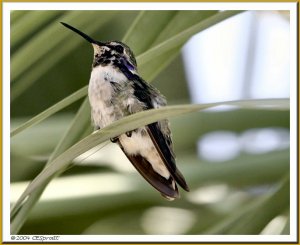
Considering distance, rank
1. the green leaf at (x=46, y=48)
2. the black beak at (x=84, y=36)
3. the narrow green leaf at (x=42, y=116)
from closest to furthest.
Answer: the narrow green leaf at (x=42, y=116)
the green leaf at (x=46, y=48)
the black beak at (x=84, y=36)

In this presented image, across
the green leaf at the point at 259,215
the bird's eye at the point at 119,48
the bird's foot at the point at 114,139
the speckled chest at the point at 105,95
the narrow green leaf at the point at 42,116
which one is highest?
the bird's eye at the point at 119,48

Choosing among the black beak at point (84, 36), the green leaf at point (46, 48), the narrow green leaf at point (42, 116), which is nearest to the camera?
the narrow green leaf at point (42, 116)

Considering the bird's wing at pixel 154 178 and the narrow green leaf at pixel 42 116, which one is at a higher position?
the bird's wing at pixel 154 178

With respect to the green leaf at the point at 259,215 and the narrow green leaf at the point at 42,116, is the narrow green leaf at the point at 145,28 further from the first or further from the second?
the green leaf at the point at 259,215

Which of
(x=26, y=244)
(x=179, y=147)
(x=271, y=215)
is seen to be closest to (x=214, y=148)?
(x=179, y=147)

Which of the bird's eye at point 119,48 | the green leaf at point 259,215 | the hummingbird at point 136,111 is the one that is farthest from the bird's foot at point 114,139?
the green leaf at point 259,215

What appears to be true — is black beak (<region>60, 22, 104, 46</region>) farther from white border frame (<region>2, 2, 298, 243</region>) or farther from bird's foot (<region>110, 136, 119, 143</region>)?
bird's foot (<region>110, 136, 119, 143</region>)

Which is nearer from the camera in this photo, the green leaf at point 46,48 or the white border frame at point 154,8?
the green leaf at point 46,48

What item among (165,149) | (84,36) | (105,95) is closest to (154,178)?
(165,149)
